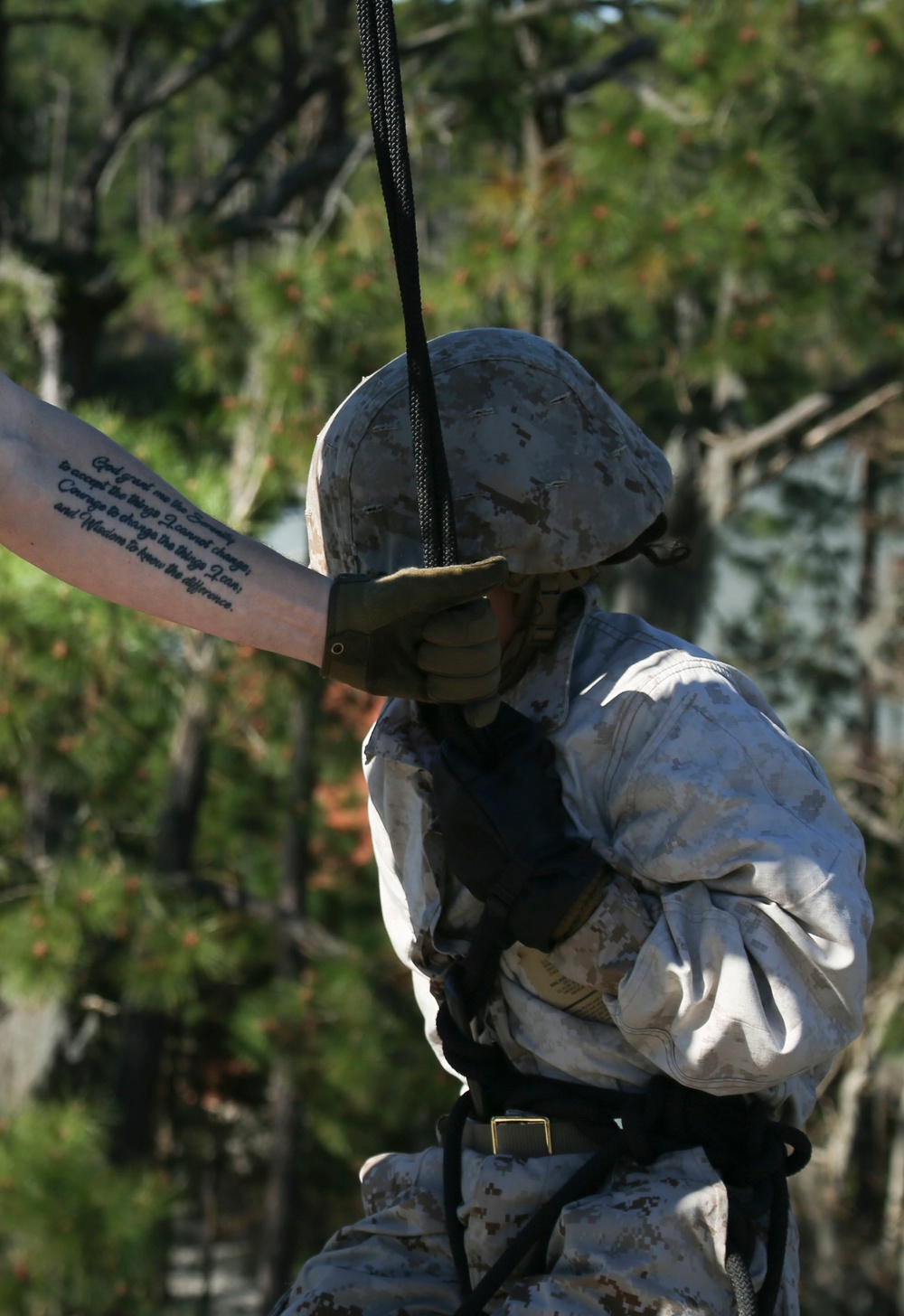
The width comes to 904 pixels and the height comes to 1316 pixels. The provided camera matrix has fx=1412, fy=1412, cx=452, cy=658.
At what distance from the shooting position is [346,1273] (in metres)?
1.37

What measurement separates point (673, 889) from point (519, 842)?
15 centimetres

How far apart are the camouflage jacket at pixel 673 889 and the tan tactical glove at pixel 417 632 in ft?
0.62

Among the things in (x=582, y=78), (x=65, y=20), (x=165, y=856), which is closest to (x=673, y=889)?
(x=165, y=856)

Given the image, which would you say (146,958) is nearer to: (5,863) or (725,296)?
(5,863)

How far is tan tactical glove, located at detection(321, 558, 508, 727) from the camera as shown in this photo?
1.10 metres

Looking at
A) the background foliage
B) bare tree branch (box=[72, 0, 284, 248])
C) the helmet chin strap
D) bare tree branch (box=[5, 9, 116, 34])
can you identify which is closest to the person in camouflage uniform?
the helmet chin strap

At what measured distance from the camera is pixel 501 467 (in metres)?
1.30

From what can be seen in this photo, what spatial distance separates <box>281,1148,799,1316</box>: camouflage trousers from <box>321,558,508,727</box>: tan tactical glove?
467 mm

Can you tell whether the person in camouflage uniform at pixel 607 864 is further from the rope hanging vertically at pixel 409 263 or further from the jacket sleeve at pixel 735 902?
the rope hanging vertically at pixel 409 263

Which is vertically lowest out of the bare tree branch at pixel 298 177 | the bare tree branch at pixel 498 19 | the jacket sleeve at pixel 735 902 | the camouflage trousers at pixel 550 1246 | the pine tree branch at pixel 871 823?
the camouflage trousers at pixel 550 1246

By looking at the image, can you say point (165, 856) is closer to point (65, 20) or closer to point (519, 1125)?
point (65, 20)

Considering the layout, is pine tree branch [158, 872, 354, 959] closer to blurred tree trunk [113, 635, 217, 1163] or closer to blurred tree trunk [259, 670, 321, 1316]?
blurred tree trunk [113, 635, 217, 1163]

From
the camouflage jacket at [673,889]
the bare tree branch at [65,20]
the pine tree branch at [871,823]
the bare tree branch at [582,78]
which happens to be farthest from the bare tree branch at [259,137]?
the camouflage jacket at [673,889]

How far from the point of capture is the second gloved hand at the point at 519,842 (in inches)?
46.9
